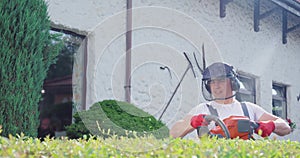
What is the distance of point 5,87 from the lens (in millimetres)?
3602

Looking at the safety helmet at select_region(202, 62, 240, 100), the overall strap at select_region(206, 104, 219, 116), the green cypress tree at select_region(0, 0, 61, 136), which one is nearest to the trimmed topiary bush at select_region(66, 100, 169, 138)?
the green cypress tree at select_region(0, 0, 61, 136)

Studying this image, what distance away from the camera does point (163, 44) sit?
20.5 feet

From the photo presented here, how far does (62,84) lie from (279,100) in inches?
300

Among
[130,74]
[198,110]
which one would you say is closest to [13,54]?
[198,110]

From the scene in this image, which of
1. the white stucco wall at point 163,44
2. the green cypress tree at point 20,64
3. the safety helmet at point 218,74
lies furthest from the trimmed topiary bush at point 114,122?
the safety helmet at point 218,74

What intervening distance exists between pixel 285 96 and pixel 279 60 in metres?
0.87

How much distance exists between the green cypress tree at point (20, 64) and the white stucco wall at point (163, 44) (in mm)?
926

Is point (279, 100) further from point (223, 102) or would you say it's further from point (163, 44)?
point (223, 102)

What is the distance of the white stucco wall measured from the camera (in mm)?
5211

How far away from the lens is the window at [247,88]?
8047mm

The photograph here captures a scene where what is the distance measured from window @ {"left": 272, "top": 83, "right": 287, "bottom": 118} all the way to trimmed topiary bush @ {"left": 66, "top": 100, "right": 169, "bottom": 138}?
5.01 m

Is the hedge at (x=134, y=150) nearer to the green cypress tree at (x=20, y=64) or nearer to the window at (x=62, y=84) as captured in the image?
the green cypress tree at (x=20, y=64)

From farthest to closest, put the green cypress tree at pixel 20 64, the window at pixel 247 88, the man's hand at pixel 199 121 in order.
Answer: the window at pixel 247 88 → the green cypress tree at pixel 20 64 → the man's hand at pixel 199 121

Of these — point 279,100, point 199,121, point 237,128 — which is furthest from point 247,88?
point 199,121
